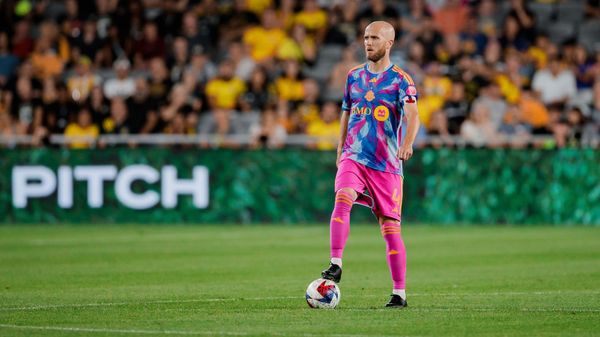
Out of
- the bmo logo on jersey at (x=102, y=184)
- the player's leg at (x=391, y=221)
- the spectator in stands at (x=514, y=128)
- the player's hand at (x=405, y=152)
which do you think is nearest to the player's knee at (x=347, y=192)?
the player's leg at (x=391, y=221)

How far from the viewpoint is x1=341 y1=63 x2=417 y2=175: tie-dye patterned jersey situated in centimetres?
998

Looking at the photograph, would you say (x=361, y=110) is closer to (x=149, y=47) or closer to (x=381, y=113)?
(x=381, y=113)

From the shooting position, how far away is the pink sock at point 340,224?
9.75 meters

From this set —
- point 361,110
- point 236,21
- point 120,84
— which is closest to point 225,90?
point 120,84

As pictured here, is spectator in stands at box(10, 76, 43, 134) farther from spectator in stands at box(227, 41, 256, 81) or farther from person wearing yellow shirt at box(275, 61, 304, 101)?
person wearing yellow shirt at box(275, 61, 304, 101)

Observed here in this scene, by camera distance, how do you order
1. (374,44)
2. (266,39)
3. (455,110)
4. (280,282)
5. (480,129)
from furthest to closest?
Result: (266,39) < (455,110) < (480,129) < (280,282) < (374,44)

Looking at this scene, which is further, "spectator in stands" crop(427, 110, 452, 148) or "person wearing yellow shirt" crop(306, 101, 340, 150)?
"person wearing yellow shirt" crop(306, 101, 340, 150)

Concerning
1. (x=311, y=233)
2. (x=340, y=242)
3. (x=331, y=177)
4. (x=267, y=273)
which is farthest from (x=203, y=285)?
(x=331, y=177)

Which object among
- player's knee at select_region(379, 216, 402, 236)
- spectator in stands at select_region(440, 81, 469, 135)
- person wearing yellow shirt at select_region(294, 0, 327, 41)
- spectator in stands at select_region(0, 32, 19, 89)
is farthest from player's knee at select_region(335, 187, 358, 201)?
spectator in stands at select_region(0, 32, 19, 89)

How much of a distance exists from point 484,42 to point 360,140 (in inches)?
595

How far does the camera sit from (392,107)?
1002 centimetres

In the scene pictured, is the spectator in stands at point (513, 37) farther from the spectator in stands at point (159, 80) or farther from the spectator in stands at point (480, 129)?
the spectator in stands at point (159, 80)

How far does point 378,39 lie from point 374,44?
0.19 ft

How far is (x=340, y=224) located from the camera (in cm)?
980
